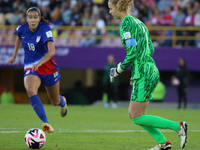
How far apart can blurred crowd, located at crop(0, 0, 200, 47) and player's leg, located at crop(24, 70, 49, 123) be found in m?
12.5

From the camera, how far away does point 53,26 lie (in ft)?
67.8

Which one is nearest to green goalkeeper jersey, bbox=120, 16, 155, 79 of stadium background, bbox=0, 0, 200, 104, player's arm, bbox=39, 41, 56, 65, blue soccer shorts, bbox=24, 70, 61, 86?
player's arm, bbox=39, 41, 56, 65

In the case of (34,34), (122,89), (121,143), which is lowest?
(122,89)

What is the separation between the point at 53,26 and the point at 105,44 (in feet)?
9.75

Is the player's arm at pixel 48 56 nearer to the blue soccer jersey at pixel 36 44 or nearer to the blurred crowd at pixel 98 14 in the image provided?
the blue soccer jersey at pixel 36 44

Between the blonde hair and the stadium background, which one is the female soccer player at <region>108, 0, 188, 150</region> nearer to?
the blonde hair

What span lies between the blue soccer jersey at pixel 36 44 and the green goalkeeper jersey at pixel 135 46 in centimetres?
239

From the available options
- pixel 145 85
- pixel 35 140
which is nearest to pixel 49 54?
pixel 35 140

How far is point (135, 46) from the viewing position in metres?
5.30

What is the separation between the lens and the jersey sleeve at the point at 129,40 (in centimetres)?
529

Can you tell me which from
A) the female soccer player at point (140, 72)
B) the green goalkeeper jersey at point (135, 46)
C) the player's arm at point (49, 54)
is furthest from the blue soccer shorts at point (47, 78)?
the green goalkeeper jersey at point (135, 46)

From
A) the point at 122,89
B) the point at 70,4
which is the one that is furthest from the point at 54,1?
the point at 122,89

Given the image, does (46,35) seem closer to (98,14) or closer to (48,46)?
(48,46)

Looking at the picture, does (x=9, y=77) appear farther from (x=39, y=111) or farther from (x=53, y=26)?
(x=39, y=111)
